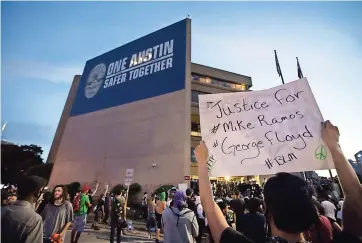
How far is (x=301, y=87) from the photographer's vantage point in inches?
96.0

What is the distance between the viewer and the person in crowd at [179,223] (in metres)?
3.78

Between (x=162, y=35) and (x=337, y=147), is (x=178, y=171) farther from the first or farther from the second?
(x=337, y=147)


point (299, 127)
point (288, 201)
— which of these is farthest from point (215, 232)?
point (299, 127)

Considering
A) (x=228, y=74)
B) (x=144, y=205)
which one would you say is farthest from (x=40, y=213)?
(x=228, y=74)

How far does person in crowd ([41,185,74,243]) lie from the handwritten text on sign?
141 inches

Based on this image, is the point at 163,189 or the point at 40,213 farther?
the point at 163,189

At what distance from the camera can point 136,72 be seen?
87.8ft

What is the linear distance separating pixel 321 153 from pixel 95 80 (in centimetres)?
3224

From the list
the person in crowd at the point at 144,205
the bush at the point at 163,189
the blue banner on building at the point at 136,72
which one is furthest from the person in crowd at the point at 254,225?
the blue banner on building at the point at 136,72

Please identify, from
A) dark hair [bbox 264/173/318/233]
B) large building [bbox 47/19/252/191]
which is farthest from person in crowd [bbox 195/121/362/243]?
large building [bbox 47/19/252/191]

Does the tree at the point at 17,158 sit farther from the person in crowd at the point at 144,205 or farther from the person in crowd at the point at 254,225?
the person in crowd at the point at 254,225

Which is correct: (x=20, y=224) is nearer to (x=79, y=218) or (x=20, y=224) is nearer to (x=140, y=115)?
(x=79, y=218)

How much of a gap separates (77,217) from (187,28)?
839 inches

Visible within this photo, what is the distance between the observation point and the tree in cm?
3944
